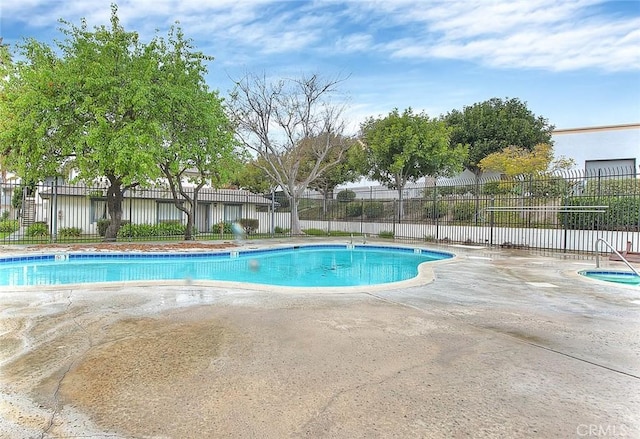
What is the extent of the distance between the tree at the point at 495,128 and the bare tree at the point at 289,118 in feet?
32.6

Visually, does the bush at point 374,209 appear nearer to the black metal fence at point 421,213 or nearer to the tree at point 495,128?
the black metal fence at point 421,213

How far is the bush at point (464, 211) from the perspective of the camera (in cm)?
1614

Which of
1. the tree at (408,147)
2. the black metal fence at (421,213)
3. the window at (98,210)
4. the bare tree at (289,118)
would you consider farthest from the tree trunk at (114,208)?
the tree at (408,147)

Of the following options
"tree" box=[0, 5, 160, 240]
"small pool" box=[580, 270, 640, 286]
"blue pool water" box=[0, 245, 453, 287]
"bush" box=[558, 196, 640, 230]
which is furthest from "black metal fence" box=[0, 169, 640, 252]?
"blue pool water" box=[0, 245, 453, 287]

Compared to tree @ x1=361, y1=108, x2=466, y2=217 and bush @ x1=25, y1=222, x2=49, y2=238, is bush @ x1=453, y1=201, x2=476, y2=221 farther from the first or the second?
bush @ x1=25, y1=222, x2=49, y2=238

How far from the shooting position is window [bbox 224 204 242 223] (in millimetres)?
22750

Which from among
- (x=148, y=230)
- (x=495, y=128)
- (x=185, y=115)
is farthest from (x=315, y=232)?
(x=495, y=128)

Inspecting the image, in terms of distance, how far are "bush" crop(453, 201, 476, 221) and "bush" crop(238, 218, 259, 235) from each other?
10.7 metres

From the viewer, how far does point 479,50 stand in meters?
11.5

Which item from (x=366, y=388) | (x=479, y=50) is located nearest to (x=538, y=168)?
(x=479, y=50)

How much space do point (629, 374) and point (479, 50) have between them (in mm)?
10816

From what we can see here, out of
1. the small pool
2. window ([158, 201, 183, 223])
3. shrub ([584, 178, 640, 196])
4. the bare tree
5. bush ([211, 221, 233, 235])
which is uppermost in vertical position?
the bare tree

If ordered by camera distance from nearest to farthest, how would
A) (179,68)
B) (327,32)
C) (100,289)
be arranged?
(100,289), (327,32), (179,68)

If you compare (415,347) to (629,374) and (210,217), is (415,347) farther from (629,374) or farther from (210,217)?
(210,217)
